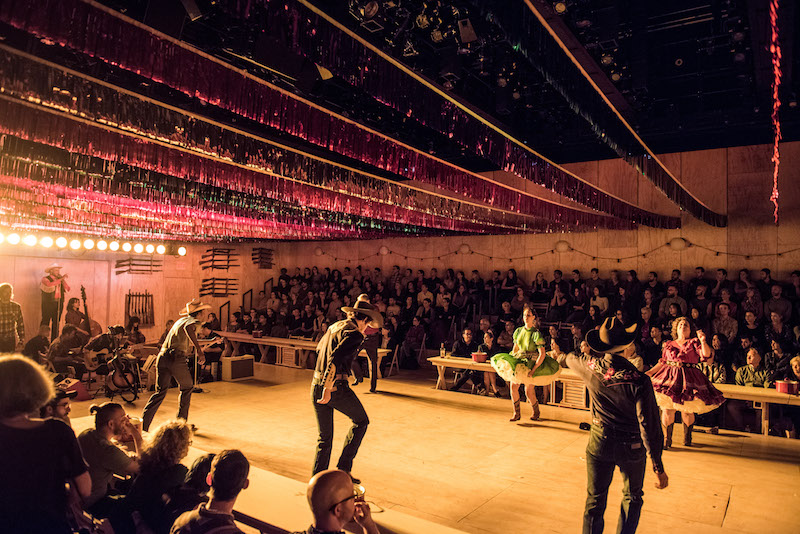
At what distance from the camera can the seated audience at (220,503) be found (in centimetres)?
207

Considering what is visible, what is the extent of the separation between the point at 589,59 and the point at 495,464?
211 inches

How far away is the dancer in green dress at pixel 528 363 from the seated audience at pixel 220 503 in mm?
5122

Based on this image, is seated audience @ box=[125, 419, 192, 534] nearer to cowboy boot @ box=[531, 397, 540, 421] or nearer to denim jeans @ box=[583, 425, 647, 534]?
denim jeans @ box=[583, 425, 647, 534]

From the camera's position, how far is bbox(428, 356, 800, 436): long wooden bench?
6316 millimetres

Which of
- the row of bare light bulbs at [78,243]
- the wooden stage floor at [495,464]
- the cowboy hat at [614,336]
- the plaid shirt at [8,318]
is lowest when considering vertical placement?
the wooden stage floor at [495,464]

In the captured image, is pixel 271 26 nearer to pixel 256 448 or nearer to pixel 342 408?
pixel 342 408

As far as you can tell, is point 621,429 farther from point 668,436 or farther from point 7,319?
point 7,319

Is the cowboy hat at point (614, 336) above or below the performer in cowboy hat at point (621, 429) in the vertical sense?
above

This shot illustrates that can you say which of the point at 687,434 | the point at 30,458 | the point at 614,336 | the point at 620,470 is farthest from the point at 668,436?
the point at 30,458

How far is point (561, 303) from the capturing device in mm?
11328

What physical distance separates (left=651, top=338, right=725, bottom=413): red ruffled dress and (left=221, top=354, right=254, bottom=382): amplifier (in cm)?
796

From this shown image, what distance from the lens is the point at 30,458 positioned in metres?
1.94

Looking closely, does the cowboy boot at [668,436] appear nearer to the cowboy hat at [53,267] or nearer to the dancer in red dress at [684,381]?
the dancer in red dress at [684,381]

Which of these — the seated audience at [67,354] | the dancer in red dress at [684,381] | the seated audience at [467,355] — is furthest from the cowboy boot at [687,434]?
the seated audience at [67,354]
